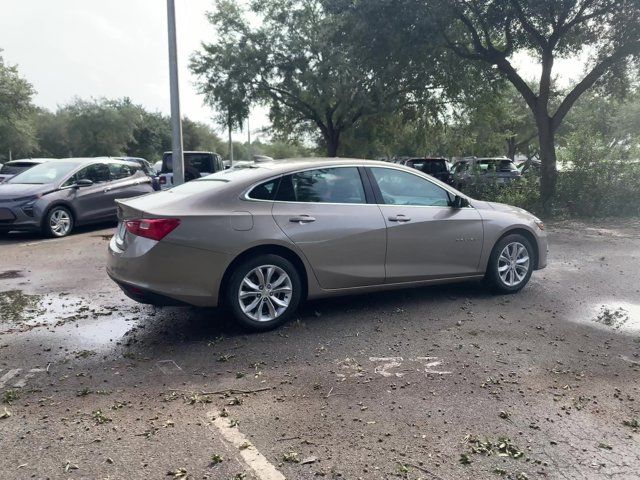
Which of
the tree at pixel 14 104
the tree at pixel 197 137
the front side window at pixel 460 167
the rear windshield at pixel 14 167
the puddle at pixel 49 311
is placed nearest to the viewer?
the puddle at pixel 49 311

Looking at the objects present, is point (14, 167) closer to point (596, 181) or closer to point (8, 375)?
point (8, 375)

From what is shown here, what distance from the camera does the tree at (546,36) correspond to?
13.7 metres

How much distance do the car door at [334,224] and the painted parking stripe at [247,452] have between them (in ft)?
6.80

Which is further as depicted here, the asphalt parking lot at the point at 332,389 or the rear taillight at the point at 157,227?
the rear taillight at the point at 157,227

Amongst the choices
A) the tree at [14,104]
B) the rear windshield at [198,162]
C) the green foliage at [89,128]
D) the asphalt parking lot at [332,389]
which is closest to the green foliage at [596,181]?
the asphalt parking lot at [332,389]

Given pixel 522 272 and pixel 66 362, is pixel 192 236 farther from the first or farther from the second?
pixel 522 272

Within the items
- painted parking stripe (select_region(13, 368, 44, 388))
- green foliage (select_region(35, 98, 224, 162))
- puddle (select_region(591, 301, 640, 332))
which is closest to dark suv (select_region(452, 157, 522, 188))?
puddle (select_region(591, 301, 640, 332))

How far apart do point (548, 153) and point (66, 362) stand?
1388 cm

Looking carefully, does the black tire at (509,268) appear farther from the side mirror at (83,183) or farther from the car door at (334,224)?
the side mirror at (83,183)

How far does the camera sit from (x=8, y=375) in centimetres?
421

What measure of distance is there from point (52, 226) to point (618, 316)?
9.85 metres

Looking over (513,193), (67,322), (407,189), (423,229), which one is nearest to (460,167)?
(513,193)

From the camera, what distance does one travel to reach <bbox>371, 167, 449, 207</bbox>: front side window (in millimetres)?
5824

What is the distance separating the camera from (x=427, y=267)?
591 centimetres
